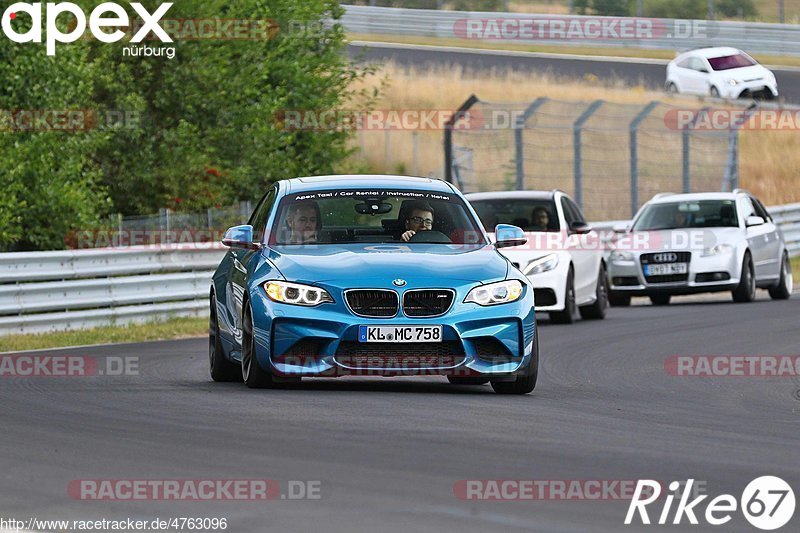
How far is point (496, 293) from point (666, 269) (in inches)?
Answer: 501

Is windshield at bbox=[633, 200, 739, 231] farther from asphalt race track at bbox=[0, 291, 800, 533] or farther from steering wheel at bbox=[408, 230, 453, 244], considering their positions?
steering wheel at bbox=[408, 230, 453, 244]

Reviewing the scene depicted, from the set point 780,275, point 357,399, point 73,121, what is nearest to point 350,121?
point 73,121

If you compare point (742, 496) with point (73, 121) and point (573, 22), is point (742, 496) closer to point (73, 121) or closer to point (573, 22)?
point (73, 121)

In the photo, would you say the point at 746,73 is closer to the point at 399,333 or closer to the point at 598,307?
the point at 598,307

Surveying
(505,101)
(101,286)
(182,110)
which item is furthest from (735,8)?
(101,286)

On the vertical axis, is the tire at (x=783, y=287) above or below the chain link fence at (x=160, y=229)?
below

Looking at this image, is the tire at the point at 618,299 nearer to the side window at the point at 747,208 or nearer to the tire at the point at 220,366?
the side window at the point at 747,208

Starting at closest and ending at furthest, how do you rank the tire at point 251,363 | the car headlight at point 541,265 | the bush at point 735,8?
the tire at point 251,363 < the car headlight at point 541,265 < the bush at point 735,8

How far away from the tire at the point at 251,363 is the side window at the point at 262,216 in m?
0.93

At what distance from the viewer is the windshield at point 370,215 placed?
1193 centimetres

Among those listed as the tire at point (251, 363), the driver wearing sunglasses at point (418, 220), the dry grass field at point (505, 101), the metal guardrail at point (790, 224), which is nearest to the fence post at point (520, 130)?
the metal guardrail at point (790, 224)

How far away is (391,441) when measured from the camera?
28.8ft

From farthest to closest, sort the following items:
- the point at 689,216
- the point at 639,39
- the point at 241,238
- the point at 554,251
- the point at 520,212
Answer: the point at 639,39, the point at 689,216, the point at 520,212, the point at 554,251, the point at 241,238

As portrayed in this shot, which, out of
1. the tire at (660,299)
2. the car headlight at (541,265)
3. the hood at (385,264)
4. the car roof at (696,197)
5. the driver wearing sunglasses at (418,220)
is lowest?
the tire at (660,299)
